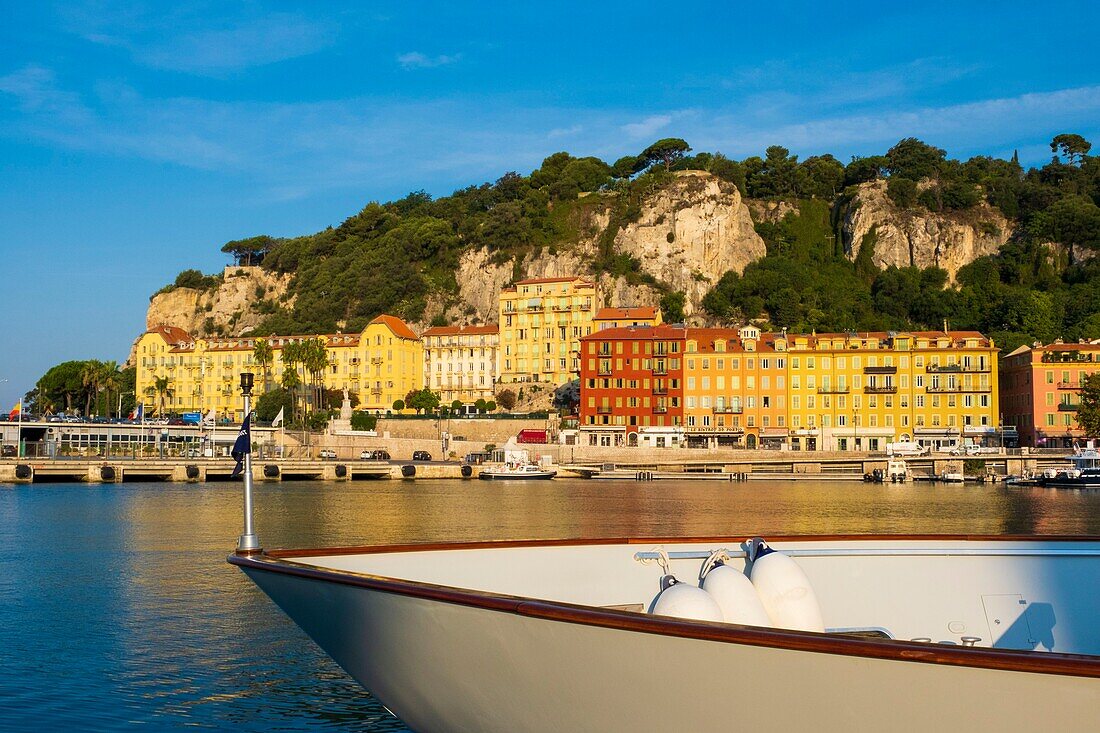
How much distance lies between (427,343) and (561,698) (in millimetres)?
116379

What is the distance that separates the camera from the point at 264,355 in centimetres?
11688

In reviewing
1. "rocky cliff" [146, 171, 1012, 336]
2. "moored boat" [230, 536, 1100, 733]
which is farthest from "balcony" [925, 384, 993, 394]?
"moored boat" [230, 536, 1100, 733]

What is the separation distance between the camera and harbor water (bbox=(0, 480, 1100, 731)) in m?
12.5

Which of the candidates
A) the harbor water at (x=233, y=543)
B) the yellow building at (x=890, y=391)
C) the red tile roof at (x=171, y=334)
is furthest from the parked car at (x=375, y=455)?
the red tile roof at (x=171, y=334)

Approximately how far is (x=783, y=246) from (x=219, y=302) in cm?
8557

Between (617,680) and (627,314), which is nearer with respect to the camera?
(617,680)

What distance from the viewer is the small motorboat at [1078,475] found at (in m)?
71.1

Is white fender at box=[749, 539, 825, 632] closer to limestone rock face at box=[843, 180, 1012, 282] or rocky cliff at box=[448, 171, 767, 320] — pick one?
rocky cliff at box=[448, 171, 767, 320]

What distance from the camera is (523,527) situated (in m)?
37.2

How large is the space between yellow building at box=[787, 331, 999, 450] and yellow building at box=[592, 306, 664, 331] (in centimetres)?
1716

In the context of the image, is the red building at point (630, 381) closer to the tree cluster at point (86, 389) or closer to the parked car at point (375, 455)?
the parked car at point (375, 455)

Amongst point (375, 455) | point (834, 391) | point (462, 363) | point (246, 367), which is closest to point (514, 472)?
point (375, 455)

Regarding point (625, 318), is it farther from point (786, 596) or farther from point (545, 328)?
point (786, 596)

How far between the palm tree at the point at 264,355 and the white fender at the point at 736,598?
4490 inches
